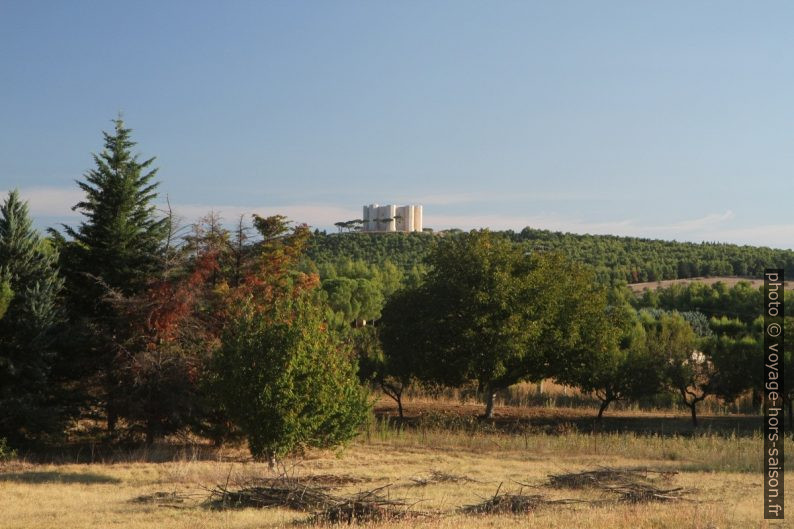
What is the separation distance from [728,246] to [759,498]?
353 ft

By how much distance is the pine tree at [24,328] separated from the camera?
24.9 m

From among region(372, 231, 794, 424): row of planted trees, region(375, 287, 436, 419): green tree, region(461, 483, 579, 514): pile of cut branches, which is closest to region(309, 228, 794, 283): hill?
region(372, 231, 794, 424): row of planted trees

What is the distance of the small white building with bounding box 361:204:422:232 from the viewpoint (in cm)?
12375

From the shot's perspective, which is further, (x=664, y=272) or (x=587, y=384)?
(x=664, y=272)

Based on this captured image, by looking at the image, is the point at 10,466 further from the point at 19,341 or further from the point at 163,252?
the point at 163,252

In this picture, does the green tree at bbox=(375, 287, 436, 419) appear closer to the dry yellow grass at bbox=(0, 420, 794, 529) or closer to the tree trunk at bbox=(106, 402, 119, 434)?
the dry yellow grass at bbox=(0, 420, 794, 529)

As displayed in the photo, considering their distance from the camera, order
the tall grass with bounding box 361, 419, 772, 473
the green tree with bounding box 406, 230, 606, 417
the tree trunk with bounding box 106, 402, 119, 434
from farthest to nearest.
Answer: the green tree with bounding box 406, 230, 606, 417, the tree trunk with bounding box 106, 402, 119, 434, the tall grass with bounding box 361, 419, 772, 473

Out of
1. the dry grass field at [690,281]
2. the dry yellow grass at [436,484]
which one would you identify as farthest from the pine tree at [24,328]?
the dry grass field at [690,281]

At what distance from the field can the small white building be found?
89897 mm

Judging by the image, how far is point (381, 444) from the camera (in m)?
27.8

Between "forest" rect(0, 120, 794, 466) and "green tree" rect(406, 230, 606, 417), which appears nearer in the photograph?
"forest" rect(0, 120, 794, 466)

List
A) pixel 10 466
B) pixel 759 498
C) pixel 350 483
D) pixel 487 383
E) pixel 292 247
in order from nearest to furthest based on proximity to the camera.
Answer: pixel 759 498 → pixel 350 483 → pixel 10 466 → pixel 292 247 → pixel 487 383

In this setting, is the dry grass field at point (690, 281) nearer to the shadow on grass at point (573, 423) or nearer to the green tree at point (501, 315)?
the shadow on grass at point (573, 423)

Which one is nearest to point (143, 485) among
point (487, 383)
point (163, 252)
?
point (163, 252)
